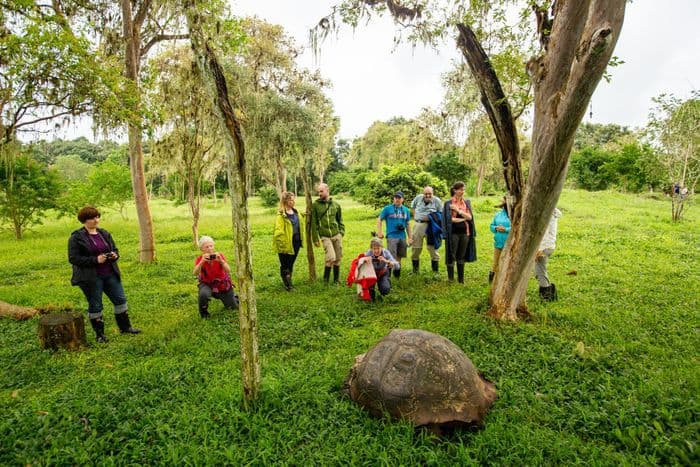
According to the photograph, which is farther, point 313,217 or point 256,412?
point 313,217

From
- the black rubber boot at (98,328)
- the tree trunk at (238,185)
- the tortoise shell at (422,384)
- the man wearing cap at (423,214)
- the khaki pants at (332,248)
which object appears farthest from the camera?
the man wearing cap at (423,214)

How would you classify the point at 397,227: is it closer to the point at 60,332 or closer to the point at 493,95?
the point at 493,95

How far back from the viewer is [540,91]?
4.98m

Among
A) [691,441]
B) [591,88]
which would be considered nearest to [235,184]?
[591,88]

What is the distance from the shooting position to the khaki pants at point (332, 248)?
7.94m

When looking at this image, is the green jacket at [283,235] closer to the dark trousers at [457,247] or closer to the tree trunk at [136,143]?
the dark trousers at [457,247]

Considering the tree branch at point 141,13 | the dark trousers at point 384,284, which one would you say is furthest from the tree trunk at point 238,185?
the tree branch at point 141,13

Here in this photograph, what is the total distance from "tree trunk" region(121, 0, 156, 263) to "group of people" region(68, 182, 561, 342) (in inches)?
198

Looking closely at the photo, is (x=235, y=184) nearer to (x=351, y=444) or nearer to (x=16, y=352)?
(x=351, y=444)

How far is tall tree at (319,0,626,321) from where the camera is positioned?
4.12m

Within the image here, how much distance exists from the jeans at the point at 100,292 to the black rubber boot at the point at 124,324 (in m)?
0.08

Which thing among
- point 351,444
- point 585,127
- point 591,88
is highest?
point 585,127

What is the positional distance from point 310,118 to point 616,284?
11.5 meters

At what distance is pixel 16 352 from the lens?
17.1ft
